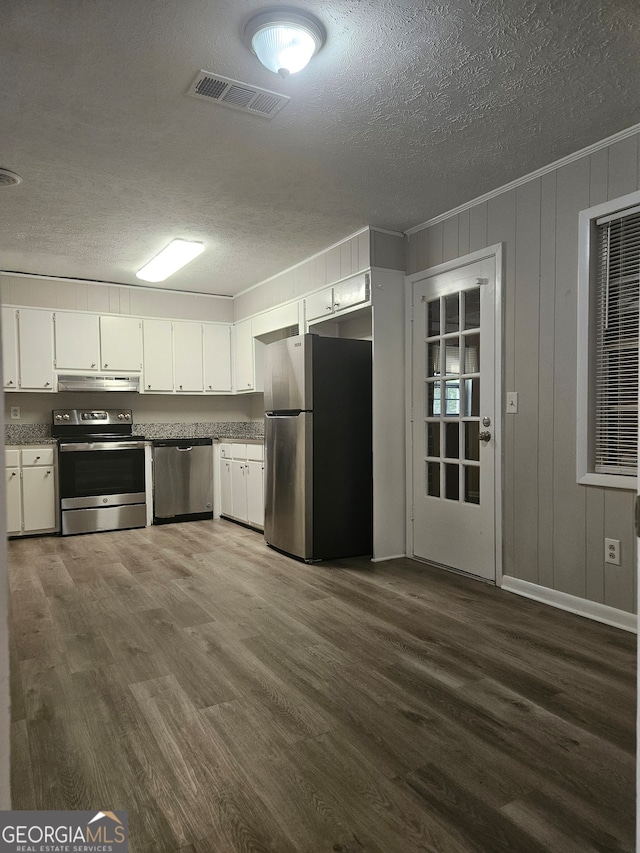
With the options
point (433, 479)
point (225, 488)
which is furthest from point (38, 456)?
point (433, 479)

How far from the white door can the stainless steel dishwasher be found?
256cm

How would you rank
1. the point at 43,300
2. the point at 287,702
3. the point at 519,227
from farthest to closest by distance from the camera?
the point at 43,300, the point at 519,227, the point at 287,702

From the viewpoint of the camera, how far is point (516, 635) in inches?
106

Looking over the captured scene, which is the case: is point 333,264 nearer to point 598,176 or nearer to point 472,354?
point 472,354

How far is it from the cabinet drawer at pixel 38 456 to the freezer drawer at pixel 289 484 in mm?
2055

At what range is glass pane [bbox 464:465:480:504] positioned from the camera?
362 cm

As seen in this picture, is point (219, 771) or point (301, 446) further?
point (301, 446)

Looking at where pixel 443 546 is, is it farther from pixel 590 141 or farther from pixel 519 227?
pixel 590 141

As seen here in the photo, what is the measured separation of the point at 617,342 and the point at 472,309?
1023mm

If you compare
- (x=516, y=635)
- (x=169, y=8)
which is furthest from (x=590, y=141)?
(x=516, y=635)

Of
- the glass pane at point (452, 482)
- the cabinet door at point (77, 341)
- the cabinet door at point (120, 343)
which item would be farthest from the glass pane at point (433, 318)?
the cabinet door at point (77, 341)

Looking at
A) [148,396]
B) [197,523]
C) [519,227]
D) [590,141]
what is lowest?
[197,523]

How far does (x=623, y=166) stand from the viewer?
2748 mm

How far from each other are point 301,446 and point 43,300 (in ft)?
9.87
